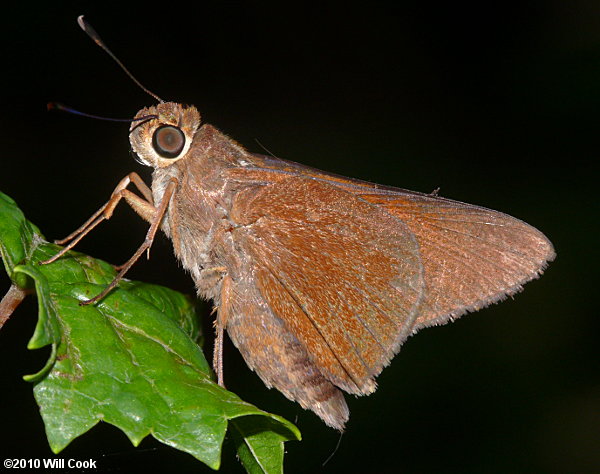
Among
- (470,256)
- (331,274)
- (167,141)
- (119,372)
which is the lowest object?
(119,372)

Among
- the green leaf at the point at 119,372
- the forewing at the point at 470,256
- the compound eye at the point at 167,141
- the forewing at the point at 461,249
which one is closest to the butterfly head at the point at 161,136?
the compound eye at the point at 167,141

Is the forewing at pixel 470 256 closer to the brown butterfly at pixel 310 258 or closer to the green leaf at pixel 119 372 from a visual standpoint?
the brown butterfly at pixel 310 258

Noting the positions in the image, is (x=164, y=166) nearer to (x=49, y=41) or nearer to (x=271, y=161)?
(x=271, y=161)

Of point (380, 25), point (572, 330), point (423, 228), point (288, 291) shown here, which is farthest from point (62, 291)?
point (380, 25)

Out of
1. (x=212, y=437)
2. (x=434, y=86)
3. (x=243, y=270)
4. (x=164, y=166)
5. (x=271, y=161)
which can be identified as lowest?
(x=212, y=437)

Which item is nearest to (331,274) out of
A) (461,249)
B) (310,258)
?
(310,258)

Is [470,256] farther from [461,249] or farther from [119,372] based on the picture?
[119,372]

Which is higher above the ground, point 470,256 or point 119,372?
point 470,256
